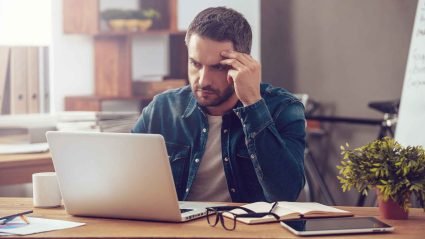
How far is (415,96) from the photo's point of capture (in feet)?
11.4

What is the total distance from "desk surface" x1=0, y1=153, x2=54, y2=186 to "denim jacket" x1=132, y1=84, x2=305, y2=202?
2.27 ft

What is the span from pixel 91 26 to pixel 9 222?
216cm

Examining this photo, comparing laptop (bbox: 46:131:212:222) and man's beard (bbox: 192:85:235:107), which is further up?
man's beard (bbox: 192:85:235:107)

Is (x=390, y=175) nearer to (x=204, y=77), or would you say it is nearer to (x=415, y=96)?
(x=204, y=77)

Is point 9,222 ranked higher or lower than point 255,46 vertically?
lower

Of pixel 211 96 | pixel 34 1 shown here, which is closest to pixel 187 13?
pixel 34 1

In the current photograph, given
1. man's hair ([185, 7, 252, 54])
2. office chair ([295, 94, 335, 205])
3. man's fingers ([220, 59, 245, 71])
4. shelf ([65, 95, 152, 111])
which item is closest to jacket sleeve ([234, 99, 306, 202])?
man's fingers ([220, 59, 245, 71])

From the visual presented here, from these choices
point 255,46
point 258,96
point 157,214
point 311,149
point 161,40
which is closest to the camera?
point 157,214

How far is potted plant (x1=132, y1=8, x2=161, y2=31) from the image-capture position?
415 cm

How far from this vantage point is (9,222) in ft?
6.59

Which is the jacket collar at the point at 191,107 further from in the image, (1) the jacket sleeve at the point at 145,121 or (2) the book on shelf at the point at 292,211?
(2) the book on shelf at the point at 292,211

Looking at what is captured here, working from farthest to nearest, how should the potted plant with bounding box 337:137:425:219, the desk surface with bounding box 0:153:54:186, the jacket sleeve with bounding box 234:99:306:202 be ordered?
the desk surface with bounding box 0:153:54:186 → the jacket sleeve with bounding box 234:99:306:202 → the potted plant with bounding box 337:137:425:219

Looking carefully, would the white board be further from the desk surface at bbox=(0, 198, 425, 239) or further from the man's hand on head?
the desk surface at bbox=(0, 198, 425, 239)

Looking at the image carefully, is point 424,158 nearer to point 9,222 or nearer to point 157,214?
point 157,214
